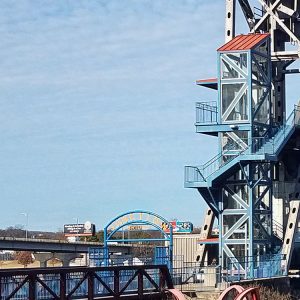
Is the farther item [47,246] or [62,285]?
[47,246]

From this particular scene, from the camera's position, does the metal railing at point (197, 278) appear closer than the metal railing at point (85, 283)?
No

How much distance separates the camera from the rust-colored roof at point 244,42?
201 ft

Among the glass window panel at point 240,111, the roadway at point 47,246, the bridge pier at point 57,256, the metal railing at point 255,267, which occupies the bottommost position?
the metal railing at point 255,267

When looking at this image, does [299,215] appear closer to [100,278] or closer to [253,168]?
[253,168]

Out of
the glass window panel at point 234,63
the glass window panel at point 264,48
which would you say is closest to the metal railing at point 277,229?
the glass window panel at point 234,63

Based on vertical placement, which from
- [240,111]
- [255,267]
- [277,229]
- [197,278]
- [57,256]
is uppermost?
[240,111]

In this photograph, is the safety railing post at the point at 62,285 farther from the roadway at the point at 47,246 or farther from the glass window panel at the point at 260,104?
the roadway at the point at 47,246

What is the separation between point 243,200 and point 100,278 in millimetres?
26491

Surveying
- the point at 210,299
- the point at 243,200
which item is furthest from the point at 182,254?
the point at 210,299

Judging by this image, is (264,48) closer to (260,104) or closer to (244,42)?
(244,42)

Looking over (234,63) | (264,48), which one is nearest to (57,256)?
(264,48)

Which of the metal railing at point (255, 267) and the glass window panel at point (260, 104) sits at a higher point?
the glass window panel at point (260, 104)

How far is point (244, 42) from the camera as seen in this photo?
6234cm

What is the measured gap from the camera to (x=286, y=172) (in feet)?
224
